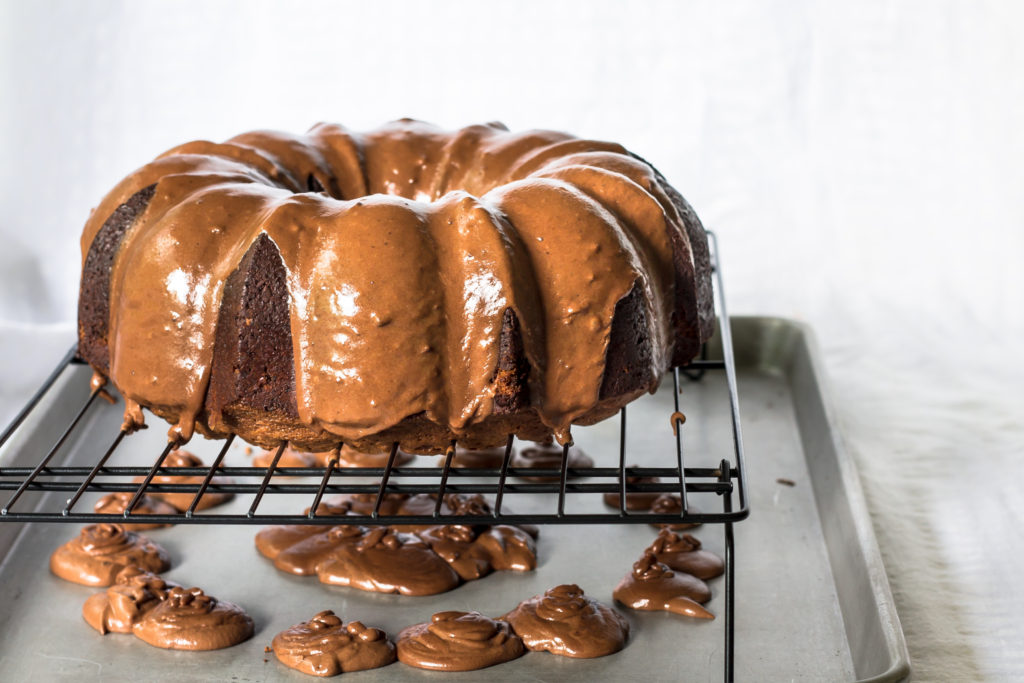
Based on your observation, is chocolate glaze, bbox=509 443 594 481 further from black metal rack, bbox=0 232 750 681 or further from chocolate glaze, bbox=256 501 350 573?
black metal rack, bbox=0 232 750 681

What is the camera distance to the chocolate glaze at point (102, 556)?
366 centimetres

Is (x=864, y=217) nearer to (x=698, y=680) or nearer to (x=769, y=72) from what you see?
(x=769, y=72)

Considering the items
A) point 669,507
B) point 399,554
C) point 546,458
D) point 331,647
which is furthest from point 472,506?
point 331,647

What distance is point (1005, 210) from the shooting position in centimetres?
599

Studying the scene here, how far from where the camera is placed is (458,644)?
326cm

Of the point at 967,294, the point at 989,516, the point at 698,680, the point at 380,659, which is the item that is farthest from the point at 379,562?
the point at 967,294

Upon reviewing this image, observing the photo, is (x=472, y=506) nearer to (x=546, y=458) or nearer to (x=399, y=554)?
(x=399, y=554)

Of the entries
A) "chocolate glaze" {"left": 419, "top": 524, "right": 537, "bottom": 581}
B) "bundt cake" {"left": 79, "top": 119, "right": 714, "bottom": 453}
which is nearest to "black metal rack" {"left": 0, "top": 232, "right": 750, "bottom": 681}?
"bundt cake" {"left": 79, "top": 119, "right": 714, "bottom": 453}

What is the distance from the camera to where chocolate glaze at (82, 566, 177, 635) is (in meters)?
3.42

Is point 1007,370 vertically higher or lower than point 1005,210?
lower

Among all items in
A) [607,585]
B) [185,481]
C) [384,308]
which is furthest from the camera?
[185,481]

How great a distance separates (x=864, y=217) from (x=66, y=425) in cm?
379

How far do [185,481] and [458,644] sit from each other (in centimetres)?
138

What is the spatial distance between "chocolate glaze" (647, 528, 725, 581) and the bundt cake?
578mm
